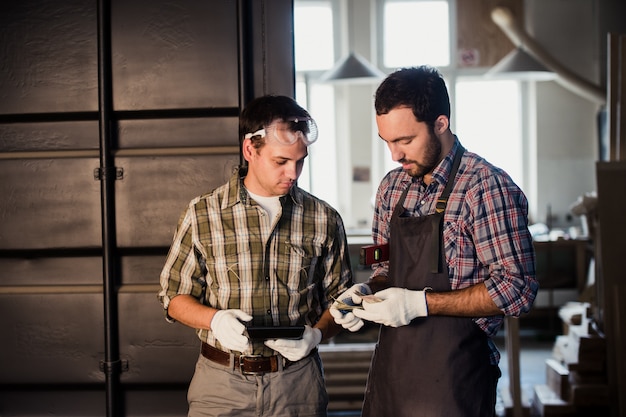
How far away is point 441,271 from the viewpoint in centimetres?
214

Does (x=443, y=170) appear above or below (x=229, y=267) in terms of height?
above

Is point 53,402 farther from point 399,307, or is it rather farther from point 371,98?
point 371,98

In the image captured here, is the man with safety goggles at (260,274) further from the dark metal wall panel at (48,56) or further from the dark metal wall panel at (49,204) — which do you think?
the dark metal wall panel at (48,56)

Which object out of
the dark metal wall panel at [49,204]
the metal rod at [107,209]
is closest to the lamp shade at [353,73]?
the metal rod at [107,209]

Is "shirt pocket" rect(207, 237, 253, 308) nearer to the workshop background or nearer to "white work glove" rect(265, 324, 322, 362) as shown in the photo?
"white work glove" rect(265, 324, 322, 362)

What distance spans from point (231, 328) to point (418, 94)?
34.5 inches

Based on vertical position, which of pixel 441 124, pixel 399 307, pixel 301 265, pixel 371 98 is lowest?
pixel 399 307

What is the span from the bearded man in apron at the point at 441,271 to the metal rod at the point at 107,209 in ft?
3.35

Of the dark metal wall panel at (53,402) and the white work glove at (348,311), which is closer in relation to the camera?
the white work glove at (348,311)

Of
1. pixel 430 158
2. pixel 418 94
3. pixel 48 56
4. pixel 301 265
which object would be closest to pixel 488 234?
pixel 430 158

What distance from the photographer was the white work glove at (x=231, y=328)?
2102 mm

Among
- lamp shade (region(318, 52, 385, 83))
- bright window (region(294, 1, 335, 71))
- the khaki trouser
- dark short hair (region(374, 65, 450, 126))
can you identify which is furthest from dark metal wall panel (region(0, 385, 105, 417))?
bright window (region(294, 1, 335, 71))

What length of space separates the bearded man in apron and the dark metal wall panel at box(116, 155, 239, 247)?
879 millimetres

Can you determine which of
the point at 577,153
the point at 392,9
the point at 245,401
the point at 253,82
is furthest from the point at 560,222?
the point at 245,401
